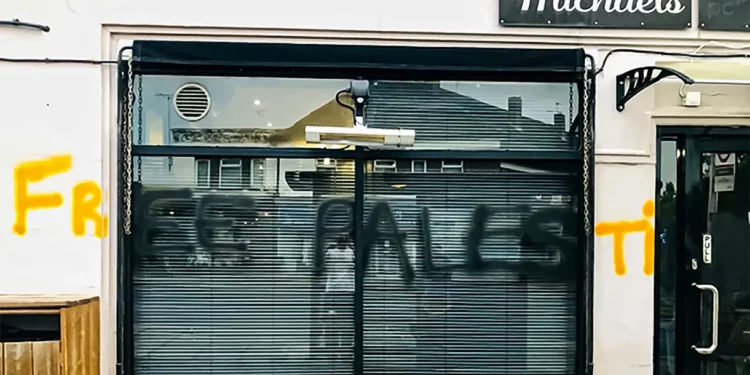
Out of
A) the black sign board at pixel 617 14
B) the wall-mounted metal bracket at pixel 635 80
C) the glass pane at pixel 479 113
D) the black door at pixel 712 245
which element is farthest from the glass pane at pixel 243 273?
the black door at pixel 712 245

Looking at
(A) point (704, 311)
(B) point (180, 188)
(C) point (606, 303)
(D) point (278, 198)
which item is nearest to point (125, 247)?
(B) point (180, 188)

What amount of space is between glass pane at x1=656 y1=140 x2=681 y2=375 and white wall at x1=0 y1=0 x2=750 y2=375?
0.18 meters

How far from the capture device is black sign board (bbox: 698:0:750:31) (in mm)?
4484

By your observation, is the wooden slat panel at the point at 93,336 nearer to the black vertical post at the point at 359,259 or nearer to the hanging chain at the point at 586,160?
the black vertical post at the point at 359,259

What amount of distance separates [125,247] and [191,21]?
1.56m

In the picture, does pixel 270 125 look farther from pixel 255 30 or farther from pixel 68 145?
pixel 68 145

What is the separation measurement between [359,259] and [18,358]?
82.7 inches

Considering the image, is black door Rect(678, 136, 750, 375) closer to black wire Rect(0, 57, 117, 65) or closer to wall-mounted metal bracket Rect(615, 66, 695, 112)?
wall-mounted metal bracket Rect(615, 66, 695, 112)

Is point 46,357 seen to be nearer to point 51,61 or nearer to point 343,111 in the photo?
point 51,61

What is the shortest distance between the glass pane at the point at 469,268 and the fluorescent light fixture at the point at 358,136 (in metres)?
0.29

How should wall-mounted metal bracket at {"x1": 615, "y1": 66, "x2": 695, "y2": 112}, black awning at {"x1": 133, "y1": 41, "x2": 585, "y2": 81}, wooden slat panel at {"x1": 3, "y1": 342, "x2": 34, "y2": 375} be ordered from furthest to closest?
black awning at {"x1": 133, "y1": 41, "x2": 585, "y2": 81} → wall-mounted metal bracket at {"x1": 615, "y1": 66, "x2": 695, "y2": 112} → wooden slat panel at {"x1": 3, "y1": 342, "x2": 34, "y2": 375}

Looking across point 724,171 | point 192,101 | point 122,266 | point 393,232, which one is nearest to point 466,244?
point 393,232

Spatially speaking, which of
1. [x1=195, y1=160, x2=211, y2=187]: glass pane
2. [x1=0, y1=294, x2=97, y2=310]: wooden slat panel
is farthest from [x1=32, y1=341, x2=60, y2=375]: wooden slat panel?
[x1=195, y1=160, x2=211, y2=187]: glass pane

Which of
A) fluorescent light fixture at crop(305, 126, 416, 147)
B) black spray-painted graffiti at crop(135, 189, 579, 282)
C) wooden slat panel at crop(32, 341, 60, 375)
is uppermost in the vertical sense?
fluorescent light fixture at crop(305, 126, 416, 147)
